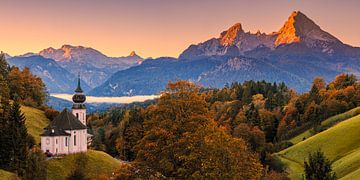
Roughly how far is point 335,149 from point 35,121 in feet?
220

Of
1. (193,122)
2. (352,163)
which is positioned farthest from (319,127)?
(193,122)

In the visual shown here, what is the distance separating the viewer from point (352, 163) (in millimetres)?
61594

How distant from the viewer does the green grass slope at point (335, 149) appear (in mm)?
66700

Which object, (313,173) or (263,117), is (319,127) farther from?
(313,173)

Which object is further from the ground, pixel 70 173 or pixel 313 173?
pixel 313 173

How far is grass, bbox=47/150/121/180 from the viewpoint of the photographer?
7625cm

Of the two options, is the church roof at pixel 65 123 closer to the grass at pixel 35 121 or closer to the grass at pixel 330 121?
A: the grass at pixel 35 121

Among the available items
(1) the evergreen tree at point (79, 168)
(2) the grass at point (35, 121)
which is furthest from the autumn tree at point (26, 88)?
(1) the evergreen tree at point (79, 168)

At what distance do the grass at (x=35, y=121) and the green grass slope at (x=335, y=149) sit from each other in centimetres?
4957

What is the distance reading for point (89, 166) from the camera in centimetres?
8212

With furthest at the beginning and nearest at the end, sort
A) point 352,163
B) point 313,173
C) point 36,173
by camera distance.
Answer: point 36,173, point 352,163, point 313,173

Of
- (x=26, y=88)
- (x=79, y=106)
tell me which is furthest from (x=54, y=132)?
(x=26, y=88)

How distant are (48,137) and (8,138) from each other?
17.2m

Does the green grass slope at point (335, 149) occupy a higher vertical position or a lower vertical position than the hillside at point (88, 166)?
higher
